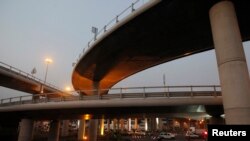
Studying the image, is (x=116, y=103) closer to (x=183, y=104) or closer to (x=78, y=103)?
(x=78, y=103)

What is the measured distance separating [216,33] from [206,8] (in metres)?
3.43

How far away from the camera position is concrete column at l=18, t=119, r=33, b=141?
32.8 m

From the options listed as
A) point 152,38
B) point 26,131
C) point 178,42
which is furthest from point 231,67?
point 26,131

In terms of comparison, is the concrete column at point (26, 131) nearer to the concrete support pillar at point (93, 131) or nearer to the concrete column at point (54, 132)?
the concrete column at point (54, 132)

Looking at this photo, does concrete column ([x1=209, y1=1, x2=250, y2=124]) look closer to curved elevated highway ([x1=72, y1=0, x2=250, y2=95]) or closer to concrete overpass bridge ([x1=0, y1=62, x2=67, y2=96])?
curved elevated highway ([x1=72, y1=0, x2=250, y2=95])

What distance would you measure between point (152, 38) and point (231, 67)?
506 inches

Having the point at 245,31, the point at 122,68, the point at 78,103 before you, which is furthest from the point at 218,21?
the point at 122,68

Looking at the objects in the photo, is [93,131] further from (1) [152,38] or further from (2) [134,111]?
(1) [152,38]

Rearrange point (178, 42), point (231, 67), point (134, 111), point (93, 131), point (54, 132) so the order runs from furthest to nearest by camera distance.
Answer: point (54, 132)
point (93, 131)
point (178, 42)
point (134, 111)
point (231, 67)

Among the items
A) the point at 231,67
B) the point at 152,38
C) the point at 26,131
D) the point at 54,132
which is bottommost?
the point at 54,132

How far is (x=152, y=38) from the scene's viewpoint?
28.7 m

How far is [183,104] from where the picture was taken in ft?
76.5

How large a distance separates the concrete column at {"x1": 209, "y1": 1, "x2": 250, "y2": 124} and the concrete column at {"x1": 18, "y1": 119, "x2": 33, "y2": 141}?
26804mm

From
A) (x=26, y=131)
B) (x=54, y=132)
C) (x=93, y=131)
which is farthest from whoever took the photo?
(x=54, y=132)
